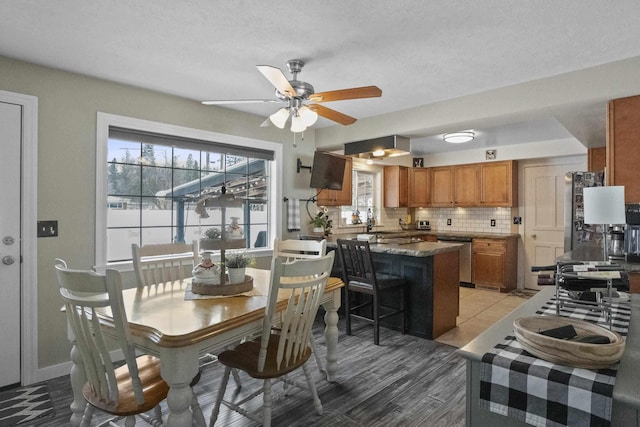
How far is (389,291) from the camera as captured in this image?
3484 mm

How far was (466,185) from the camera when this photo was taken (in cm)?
619

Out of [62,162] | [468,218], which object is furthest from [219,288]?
[468,218]

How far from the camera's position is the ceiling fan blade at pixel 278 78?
2.00m

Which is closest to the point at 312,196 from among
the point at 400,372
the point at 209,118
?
the point at 209,118

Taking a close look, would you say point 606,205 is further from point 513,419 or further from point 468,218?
point 468,218

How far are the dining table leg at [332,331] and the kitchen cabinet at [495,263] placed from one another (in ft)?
13.0

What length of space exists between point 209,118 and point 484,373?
11.1 ft

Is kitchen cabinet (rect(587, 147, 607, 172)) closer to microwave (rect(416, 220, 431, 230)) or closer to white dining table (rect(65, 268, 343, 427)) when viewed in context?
microwave (rect(416, 220, 431, 230))

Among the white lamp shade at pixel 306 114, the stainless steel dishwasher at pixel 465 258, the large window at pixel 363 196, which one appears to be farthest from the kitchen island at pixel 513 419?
the stainless steel dishwasher at pixel 465 258

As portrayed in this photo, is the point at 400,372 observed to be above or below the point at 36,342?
below

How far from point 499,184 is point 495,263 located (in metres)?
1.29

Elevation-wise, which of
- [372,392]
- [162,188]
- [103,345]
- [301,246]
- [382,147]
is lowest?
[372,392]

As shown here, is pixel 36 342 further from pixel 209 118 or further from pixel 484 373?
pixel 484 373

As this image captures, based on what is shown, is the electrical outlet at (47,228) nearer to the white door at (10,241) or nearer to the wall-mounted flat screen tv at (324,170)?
the white door at (10,241)
